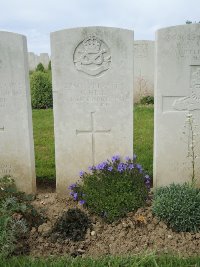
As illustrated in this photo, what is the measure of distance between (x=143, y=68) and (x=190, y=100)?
7.25m

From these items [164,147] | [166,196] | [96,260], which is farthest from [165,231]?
[164,147]

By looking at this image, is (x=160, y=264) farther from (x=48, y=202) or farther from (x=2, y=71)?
(x=2, y=71)

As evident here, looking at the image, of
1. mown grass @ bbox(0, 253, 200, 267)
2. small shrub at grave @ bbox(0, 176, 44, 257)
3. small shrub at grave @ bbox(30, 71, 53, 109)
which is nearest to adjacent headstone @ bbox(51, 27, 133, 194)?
small shrub at grave @ bbox(0, 176, 44, 257)

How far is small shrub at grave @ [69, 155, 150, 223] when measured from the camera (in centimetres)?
373

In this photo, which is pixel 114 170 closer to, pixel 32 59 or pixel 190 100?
pixel 190 100

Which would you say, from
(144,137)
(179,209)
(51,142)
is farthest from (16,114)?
(144,137)

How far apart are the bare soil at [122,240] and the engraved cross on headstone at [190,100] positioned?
51.0 inches

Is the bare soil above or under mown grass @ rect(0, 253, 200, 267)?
under

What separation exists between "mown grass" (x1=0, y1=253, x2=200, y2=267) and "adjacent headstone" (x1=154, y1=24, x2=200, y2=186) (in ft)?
4.69

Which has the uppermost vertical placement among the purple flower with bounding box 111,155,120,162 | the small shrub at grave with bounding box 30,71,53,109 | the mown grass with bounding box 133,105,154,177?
the small shrub at grave with bounding box 30,71,53,109

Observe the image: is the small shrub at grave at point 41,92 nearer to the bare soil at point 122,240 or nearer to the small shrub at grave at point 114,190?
the small shrub at grave at point 114,190

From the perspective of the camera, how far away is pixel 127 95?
4246 millimetres

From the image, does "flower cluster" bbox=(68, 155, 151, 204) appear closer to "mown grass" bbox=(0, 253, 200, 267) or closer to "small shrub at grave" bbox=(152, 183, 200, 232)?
"small shrub at grave" bbox=(152, 183, 200, 232)

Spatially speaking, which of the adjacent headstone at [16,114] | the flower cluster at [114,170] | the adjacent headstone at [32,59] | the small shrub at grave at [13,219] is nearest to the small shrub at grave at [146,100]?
the flower cluster at [114,170]
